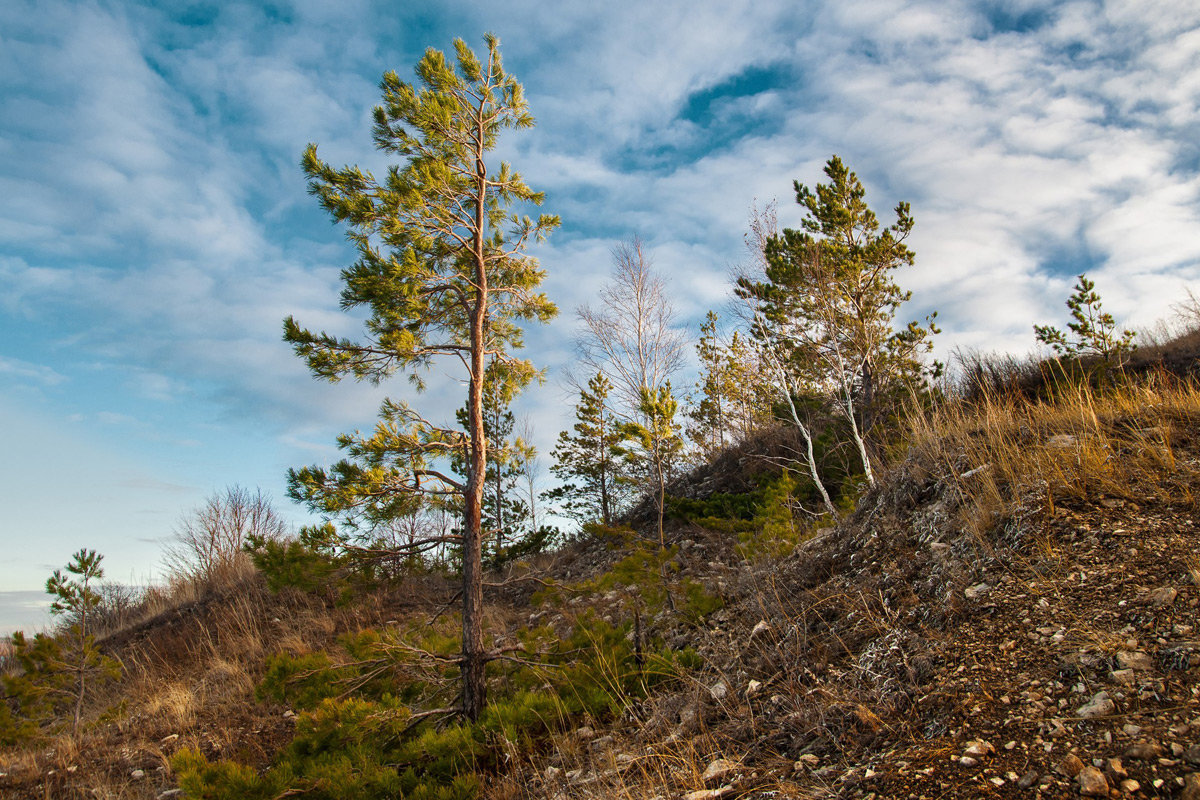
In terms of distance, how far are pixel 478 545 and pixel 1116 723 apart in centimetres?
547

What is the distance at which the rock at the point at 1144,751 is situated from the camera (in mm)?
1960

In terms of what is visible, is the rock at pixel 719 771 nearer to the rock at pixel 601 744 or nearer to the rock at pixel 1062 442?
the rock at pixel 601 744

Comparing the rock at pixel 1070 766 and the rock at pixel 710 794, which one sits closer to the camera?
the rock at pixel 1070 766

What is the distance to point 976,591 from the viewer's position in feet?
11.2

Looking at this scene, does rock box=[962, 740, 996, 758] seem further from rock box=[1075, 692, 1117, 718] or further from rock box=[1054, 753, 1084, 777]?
rock box=[1075, 692, 1117, 718]

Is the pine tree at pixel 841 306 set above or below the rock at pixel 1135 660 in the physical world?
above

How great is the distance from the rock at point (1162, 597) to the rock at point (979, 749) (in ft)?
4.08

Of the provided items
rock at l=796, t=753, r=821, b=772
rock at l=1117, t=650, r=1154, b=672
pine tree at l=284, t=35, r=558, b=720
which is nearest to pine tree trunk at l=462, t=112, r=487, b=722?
pine tree at l=284, t=35, r=558, b=720

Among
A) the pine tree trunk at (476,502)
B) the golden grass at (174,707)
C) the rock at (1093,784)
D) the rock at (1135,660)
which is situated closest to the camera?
the rock at (1093,784)

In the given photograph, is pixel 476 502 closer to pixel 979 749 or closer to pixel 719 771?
pixel 719 771

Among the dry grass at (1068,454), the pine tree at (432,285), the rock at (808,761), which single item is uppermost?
the pine tree at (432,285)

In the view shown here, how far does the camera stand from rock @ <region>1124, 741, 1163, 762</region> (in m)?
1.96

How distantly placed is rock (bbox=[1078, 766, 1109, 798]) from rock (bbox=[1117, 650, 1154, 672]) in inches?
27.2

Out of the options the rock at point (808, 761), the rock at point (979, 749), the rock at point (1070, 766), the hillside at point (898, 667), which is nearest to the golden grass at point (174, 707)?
the hillside at point (898, 667)
